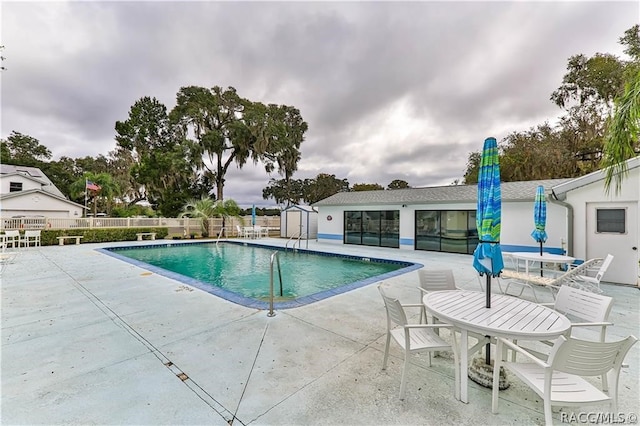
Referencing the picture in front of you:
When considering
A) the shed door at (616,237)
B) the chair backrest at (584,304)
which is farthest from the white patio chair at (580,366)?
the shed door at (616,237)

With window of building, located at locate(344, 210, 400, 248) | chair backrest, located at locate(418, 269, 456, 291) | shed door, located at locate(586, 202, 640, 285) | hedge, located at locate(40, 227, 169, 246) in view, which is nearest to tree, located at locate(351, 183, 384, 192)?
window of building, located at locate(344, 210, 400, 248)

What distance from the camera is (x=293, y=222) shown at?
1892 centimetres

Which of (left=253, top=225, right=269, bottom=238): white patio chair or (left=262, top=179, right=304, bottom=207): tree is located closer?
(left=253, top=225, right=269, bottom=238): white patio chair

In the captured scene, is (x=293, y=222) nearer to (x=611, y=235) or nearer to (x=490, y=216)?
(x=611, y=235)

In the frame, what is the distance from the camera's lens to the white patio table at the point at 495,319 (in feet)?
6.87

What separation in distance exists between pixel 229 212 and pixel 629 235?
62.7ft

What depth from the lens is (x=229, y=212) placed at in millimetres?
19172

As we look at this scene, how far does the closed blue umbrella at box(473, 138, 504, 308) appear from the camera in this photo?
2.77 meters

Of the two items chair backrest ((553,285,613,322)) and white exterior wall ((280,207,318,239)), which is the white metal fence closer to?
white exterior wall ((280,207,318,239))

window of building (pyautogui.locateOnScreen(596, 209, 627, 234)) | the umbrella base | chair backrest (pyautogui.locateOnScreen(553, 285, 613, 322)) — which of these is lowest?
the umbrella base

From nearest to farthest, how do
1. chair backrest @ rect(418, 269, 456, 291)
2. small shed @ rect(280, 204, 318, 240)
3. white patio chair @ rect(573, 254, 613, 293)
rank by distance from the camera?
1. chair backrest @ rect(418, 269, 456, 291)
2. white patio chair @ rect(573, 254, 613, 293)
3. small shed @ rect(280, 204, 318, 240)

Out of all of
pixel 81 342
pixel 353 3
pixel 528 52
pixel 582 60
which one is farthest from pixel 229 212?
pixel 582 60

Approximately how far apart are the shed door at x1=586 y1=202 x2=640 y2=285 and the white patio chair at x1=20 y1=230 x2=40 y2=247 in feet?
69.4

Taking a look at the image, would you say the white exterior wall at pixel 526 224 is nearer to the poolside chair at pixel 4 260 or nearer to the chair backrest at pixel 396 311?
the chair backrest at pixel 396 311
